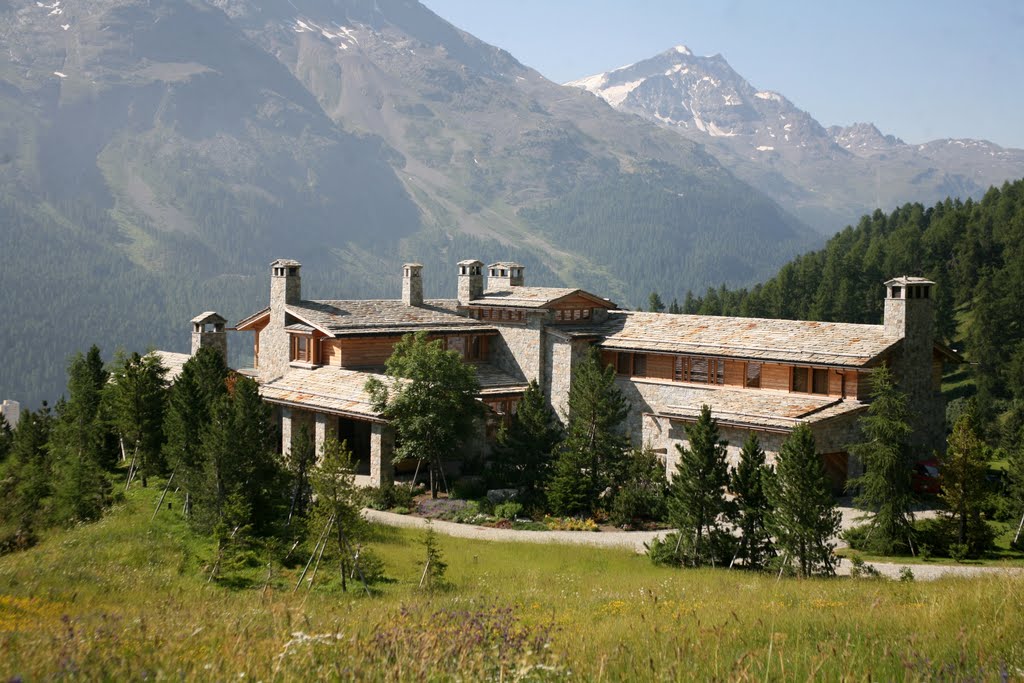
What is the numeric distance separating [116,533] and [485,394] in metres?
18.4

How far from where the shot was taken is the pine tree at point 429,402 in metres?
38.2

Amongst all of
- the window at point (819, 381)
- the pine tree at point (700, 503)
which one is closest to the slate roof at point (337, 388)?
the window at point (819, 381)

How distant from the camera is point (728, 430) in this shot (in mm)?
37062

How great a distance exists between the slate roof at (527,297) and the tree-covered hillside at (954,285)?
3149 centimetres

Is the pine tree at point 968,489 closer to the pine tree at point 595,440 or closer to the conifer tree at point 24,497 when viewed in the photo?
the pine tree at point 595,440

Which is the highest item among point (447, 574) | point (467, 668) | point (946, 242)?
point (946, 242)

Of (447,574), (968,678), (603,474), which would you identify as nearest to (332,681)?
(968,678)

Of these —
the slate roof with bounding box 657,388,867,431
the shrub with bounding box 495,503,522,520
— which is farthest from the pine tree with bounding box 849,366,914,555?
the shrub with bounding box 495,503,522,520

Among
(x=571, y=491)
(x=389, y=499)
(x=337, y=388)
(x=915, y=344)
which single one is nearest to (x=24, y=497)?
(x=389, y=499)

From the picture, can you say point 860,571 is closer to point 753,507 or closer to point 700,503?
point 753,507

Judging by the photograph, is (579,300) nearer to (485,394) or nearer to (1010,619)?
(485,394)

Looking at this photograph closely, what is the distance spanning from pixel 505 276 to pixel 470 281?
13.0 feet

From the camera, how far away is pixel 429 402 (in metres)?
38.2

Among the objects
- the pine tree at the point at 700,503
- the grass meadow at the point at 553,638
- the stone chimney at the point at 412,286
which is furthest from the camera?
the stone chimney at the point at 412,286
